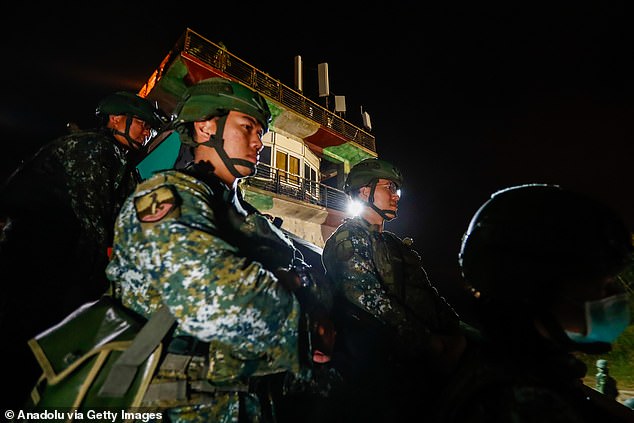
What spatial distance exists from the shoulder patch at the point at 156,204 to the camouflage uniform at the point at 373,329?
1.87 metres

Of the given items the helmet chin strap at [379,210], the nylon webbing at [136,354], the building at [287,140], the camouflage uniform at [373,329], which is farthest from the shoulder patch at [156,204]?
the building at [287,140]

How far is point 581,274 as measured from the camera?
56.7 inches

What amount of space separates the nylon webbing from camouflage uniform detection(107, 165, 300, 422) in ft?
0.28

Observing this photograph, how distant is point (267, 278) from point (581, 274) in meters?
1.57

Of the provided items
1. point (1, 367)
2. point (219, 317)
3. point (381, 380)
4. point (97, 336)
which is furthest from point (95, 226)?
point (381, 380)

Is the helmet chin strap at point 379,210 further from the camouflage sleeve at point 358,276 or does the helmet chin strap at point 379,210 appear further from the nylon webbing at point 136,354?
the nylon webbing at point 136,354

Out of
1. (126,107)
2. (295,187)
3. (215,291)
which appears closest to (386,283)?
(215,291)

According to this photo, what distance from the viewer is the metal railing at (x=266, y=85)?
13445mm

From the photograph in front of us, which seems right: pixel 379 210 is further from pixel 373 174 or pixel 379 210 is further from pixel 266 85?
pixel 266 85

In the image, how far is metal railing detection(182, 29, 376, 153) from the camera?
13.4 m

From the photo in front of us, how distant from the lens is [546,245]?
147cm

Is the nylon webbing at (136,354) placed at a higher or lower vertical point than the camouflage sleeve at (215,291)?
lower

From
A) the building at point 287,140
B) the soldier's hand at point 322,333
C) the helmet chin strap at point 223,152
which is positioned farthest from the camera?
the building at point 287,140

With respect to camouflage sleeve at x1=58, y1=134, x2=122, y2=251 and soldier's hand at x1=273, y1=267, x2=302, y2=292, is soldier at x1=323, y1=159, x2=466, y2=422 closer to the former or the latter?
soldier's hand at x1=273, y1=267, x2=302, y2=292
